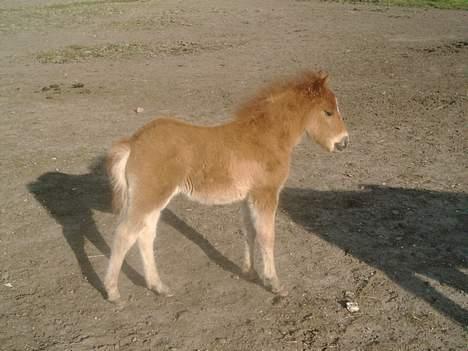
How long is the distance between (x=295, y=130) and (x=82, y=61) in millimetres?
11625

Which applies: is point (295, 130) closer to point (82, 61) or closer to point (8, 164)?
point (8, 164)

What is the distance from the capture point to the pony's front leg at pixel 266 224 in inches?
192

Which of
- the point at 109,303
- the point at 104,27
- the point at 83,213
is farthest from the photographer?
the point at 104,27

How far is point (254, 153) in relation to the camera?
4.85 metres

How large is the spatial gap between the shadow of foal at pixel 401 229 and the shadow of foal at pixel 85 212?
136cm

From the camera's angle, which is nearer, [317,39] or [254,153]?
[254,153]

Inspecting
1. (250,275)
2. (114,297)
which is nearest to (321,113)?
(250,275)

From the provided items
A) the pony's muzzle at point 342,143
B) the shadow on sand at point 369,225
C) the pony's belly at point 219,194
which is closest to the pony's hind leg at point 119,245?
the shadow on sand at point 369,225

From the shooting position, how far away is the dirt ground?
14.6ft

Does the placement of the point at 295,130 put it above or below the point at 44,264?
above

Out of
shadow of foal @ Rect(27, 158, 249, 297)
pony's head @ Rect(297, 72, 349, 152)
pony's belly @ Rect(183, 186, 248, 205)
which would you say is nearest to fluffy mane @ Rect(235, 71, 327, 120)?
pony's head @ Rect(297, 72, 349, 152)

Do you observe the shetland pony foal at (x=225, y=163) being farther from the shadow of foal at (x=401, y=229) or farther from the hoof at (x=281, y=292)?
the shadow of foal at (x=401, y=229)

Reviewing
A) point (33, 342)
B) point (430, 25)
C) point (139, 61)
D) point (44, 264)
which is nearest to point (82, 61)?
point (139, 61)

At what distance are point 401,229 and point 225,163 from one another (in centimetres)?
268
